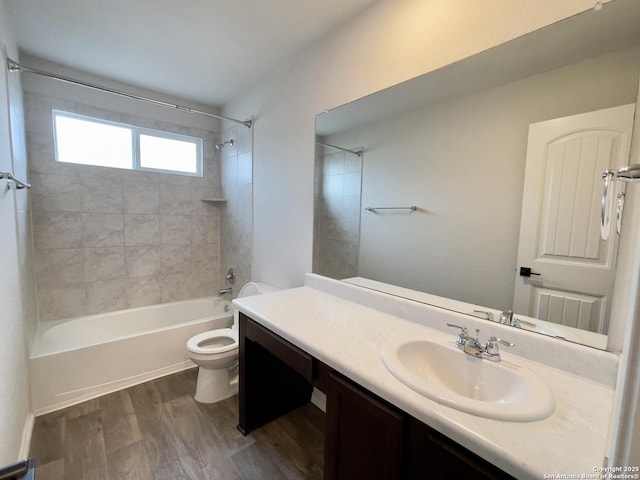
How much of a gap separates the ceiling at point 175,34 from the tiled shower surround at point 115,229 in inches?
19.5

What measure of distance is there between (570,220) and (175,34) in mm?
2361

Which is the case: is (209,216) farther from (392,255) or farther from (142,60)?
(392,255)

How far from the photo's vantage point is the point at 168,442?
1.63 metres

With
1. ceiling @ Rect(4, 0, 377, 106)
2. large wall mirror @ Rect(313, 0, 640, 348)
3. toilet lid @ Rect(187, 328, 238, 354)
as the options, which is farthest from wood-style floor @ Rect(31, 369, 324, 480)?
ceiling @ Rect(4, 0, 377, 106)

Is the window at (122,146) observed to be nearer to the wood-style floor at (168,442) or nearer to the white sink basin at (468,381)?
the wood-style floor at (168,442)

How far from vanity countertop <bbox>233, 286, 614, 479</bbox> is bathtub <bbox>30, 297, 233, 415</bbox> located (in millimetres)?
1394

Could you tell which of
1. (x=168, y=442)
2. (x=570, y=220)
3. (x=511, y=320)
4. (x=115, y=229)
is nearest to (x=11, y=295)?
(x=168, y=442)

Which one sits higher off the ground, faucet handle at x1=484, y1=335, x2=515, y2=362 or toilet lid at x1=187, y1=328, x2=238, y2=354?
faucet handle at x1=484, y1=335, x2=515, y2=362

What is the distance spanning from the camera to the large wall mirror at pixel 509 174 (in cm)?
93

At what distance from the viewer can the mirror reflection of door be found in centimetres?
92

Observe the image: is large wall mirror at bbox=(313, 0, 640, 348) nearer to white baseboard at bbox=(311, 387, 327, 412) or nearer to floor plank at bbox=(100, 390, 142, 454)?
white baseboard at bbox=(311, 387, 327, 412)

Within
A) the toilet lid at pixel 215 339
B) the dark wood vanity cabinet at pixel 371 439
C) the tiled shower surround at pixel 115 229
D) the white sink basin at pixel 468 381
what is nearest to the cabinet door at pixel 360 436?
the dark wood vanity cabinet at pixel 371 439

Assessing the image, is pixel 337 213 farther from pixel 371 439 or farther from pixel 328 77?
pixel 371 439

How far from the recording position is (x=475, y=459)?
2.20 feet
